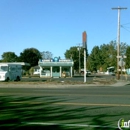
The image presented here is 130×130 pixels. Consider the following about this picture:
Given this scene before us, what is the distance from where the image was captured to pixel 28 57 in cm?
10662

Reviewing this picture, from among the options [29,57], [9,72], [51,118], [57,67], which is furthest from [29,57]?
[51,118]

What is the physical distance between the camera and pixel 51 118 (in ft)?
28.8

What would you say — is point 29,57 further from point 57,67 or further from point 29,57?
point 57,67

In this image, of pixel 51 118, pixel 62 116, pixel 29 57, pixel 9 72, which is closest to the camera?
pixel 51 118

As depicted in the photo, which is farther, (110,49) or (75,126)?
(110,49)

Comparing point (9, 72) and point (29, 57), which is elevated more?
point (29, 57)

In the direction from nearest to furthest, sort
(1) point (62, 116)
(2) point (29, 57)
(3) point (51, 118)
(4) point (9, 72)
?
(3) point (51, 118)
(1) point (62, 116)
(4) point (9, 72)
(2) point (29, 57)

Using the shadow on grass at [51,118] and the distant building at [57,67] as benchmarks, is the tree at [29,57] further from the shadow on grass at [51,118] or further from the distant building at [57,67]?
the shadow on grass at [51,118]

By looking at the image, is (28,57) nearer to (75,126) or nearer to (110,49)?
(110,49)

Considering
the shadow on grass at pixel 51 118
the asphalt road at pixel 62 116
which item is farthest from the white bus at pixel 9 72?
the shadow on grass at pixel 51 118

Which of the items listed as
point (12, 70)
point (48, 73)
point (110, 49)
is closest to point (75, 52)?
point (110, 49)

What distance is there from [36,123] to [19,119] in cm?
81

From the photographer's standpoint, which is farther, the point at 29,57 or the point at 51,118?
the point at 29,57

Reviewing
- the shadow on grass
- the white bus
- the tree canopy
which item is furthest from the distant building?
the shadow on grass
